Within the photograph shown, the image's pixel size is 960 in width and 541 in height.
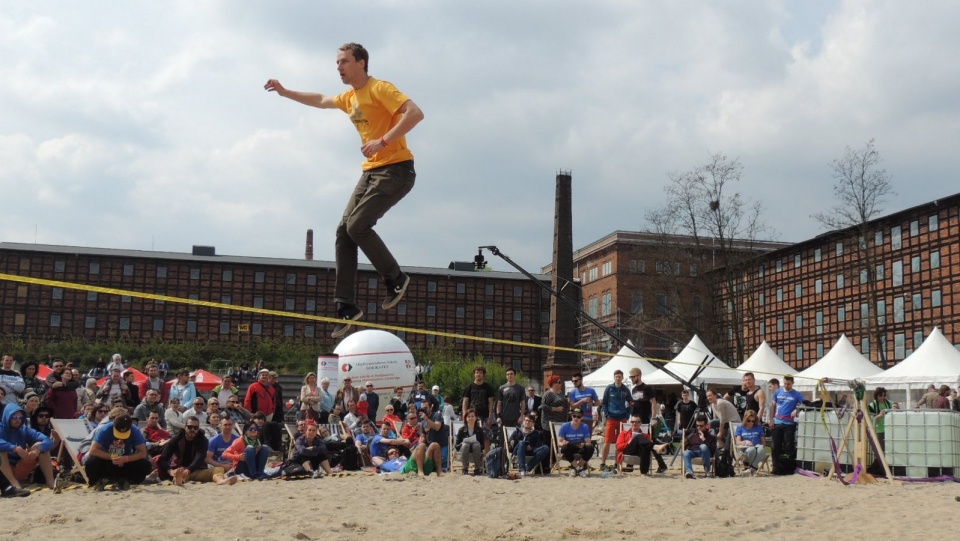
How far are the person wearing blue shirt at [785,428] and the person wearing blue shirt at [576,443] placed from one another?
2866 mm

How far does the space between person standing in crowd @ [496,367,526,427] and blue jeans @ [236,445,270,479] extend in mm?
3697

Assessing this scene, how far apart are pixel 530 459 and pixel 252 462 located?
4057 millimetres

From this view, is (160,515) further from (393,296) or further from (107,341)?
(107,341)

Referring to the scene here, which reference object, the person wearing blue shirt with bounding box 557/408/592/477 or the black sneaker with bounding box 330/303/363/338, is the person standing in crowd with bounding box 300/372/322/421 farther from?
the black sneaker with bounding box 330/303/363/338

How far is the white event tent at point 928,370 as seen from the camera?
22078mm

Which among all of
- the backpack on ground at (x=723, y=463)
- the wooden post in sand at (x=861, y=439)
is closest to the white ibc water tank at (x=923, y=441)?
the wooden post in sand at (x=861, y=439)

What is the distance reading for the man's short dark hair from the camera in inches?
205

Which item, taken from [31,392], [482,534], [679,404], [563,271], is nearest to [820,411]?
[679,404]

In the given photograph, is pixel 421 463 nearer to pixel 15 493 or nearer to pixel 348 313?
pixel 15 493

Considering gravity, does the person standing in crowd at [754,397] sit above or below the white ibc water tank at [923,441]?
above

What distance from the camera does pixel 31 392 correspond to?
469 inches

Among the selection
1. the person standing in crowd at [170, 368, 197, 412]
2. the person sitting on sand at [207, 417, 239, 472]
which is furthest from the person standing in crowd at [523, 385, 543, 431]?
the person standing in crowd at [170, 368, 197, 412]

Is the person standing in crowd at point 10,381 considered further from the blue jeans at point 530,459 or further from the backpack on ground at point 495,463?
the blue jeans at point 530,459

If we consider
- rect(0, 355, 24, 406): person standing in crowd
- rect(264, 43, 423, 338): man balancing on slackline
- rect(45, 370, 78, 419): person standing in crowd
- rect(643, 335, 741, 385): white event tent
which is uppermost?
rect(264, 43, 423, 338): man balancing on slackline
